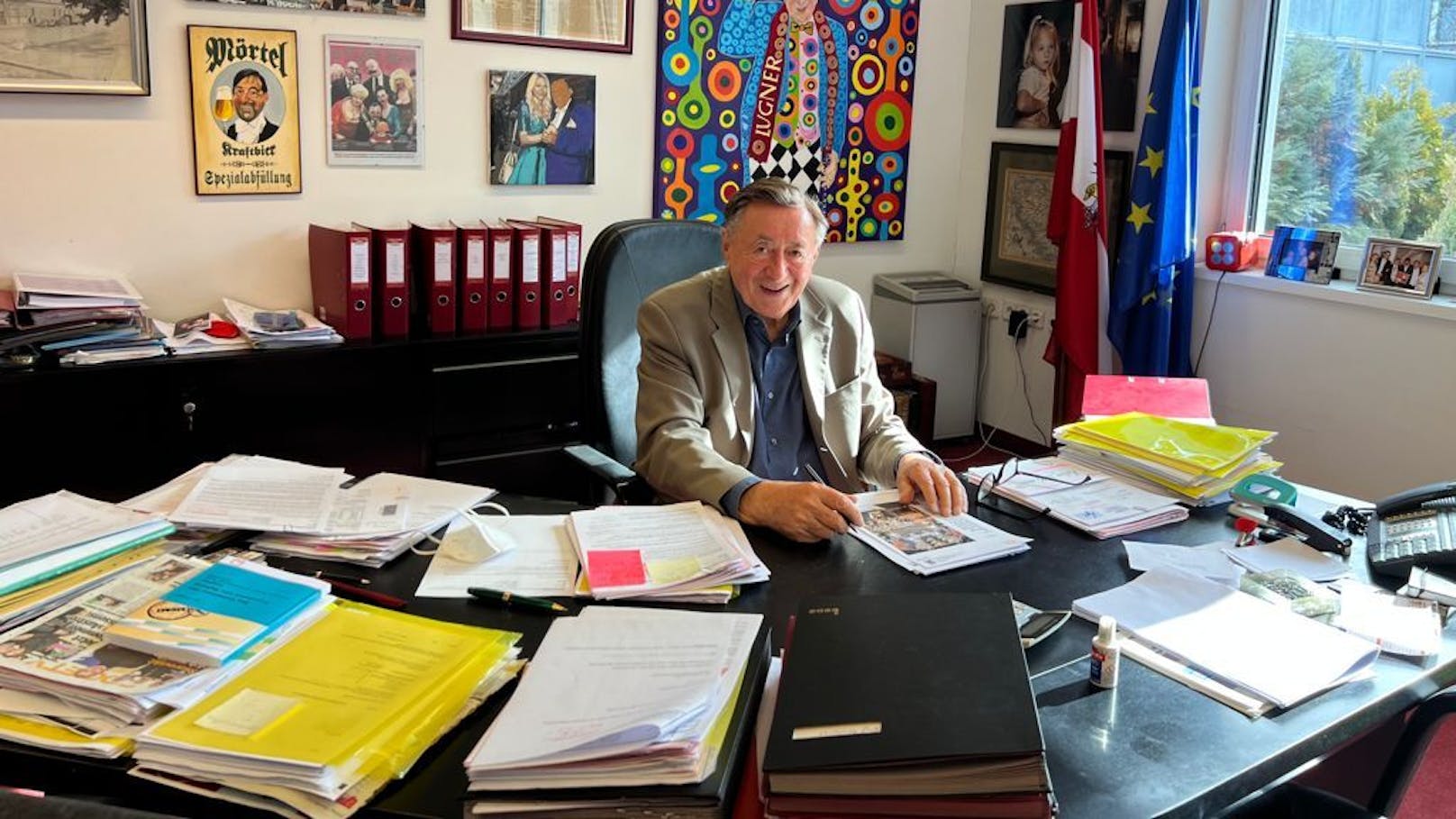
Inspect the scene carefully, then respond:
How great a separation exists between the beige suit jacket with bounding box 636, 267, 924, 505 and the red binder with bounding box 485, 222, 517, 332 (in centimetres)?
120

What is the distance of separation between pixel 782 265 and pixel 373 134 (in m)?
1.71

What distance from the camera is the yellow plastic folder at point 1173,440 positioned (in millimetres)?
2031

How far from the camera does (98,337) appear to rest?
113 inches

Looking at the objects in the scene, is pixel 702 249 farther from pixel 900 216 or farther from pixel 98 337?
pixel 900 216

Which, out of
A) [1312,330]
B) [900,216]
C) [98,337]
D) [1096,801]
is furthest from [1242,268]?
[98,337]

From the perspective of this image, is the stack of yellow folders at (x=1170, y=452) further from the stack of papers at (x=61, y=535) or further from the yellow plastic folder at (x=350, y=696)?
the stack of papers at (x=61, y=535)

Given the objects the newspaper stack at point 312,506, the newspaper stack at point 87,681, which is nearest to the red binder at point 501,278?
the newspaper stack at point 312,506

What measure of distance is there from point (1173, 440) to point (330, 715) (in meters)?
1.52

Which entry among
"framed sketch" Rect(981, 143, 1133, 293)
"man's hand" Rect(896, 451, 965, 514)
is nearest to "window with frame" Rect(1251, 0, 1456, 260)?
"framed sketch" Rect(981, 143, 1133, 293)

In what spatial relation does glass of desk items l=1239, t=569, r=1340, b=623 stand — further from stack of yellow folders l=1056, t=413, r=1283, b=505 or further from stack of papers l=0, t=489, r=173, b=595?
stack of papers l=0, t=489, r=173, b=595

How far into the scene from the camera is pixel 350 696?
126 centimetres

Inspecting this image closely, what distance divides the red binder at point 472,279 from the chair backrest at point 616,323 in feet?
3.20

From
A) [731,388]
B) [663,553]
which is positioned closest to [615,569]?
[663,553]

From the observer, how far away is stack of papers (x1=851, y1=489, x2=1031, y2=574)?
5.62ft
